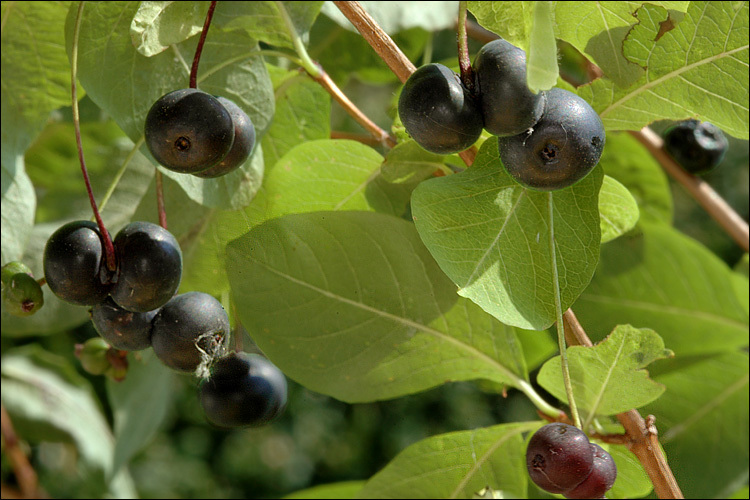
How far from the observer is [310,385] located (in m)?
0.76

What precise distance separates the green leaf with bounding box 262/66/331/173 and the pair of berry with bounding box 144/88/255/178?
0.23 m

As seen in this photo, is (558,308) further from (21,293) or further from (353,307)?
(21,293)

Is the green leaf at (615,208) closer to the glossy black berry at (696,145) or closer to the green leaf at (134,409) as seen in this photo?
the glossy black berry at (696,145)

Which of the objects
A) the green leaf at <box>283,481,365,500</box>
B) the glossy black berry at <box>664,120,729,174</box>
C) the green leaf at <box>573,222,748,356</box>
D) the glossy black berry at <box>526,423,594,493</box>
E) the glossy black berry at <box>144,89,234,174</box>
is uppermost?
the glossy black berry at <box>144,89,234,174</box>

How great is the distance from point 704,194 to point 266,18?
77cm

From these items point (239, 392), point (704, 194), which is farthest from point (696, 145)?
point (239, 392)

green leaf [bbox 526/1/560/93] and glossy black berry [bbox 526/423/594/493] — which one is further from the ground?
green leaf [bbox 526/1/560/93]

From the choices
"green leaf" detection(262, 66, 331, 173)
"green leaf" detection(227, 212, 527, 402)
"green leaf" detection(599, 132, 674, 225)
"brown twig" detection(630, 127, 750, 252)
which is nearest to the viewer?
"green leaf" detection(227, 212, 527, 402)

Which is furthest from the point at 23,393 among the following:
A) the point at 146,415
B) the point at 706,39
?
the point at 706,39

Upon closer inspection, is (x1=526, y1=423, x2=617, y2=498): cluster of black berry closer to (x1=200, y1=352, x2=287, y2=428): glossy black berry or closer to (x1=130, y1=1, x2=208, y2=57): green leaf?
(x1=200, y1=352, x2=287, y2=428): glossy black berry

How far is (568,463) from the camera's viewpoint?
0.57m

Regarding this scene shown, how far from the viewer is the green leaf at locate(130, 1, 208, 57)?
63 centimetres

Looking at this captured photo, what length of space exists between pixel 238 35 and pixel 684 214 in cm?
163

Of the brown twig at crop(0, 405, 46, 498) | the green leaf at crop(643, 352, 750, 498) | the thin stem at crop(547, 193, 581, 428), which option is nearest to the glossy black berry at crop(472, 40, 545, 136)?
the thin stem at crop(547, 193, 581, 428)
